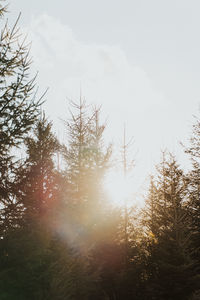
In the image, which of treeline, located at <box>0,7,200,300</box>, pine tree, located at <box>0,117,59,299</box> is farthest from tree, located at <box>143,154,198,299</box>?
pine tree, located at <box>0,117,59,299</box>

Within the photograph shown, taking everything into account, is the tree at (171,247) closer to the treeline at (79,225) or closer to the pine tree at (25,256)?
the treeline at (79,225)

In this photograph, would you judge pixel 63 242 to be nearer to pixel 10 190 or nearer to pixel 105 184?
pixel 10 190

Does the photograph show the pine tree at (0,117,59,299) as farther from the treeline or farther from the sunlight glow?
the sunlight glow

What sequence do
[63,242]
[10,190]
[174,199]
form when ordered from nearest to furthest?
[10,190] → [63,242] → [174,199]

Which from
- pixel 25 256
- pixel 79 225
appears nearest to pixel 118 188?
pixel 79 225

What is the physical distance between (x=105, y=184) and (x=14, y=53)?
10922mm

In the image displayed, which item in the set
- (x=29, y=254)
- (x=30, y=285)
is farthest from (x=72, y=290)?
(x=29, y=254)

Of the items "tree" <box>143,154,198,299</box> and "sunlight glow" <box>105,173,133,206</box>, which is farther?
"sunlight glow" <box>105,173,133,206</box>

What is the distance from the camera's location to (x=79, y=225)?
1412 centimetres

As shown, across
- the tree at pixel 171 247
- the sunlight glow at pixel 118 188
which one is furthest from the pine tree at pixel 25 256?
the sunlight glow at pixel 118 188

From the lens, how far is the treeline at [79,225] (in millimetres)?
8422

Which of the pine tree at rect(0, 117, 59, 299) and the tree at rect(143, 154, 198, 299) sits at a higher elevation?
the tree at rect(143, 154, 198, 299)

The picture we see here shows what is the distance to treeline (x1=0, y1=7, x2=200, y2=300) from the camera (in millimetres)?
8422

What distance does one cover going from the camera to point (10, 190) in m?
8.62
